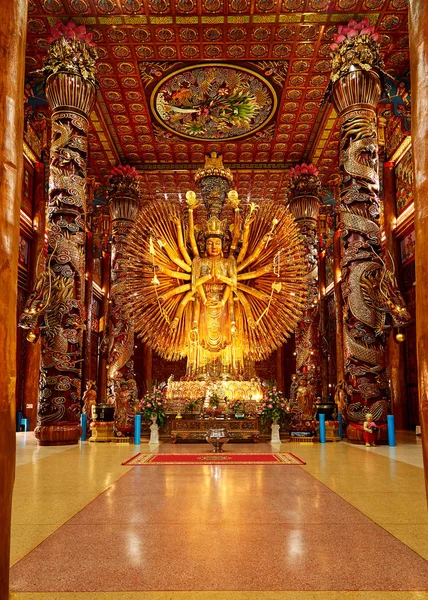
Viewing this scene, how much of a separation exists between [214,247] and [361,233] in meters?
3.93

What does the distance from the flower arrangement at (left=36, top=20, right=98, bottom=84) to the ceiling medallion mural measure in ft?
8.00

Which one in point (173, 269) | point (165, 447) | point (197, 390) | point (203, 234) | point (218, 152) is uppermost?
point (218, 152)

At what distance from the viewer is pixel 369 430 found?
348 inches

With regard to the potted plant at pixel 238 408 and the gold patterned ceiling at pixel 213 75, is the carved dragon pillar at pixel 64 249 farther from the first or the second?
the potted plant at pixel 238 408

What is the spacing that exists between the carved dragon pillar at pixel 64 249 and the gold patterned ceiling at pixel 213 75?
0.98 meters

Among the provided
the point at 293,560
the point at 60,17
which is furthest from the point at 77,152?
the point at 293,560

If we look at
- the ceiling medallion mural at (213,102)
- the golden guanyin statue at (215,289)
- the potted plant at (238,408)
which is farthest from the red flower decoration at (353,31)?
the potted plant at (238,408)

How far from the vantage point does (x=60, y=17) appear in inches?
399

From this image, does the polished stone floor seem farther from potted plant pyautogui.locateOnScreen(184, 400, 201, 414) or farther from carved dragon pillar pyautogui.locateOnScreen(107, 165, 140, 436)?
carved dragon pillar pyautogui.locateOnScreen(107, 165, 140, 436)

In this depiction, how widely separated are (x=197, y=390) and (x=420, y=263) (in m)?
10.0

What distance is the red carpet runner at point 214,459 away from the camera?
272 inches

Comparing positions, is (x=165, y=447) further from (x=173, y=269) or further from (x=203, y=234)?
(x=203, y=234)

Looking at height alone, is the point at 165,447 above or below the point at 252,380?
below

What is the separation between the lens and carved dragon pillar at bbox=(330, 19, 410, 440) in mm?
9234
